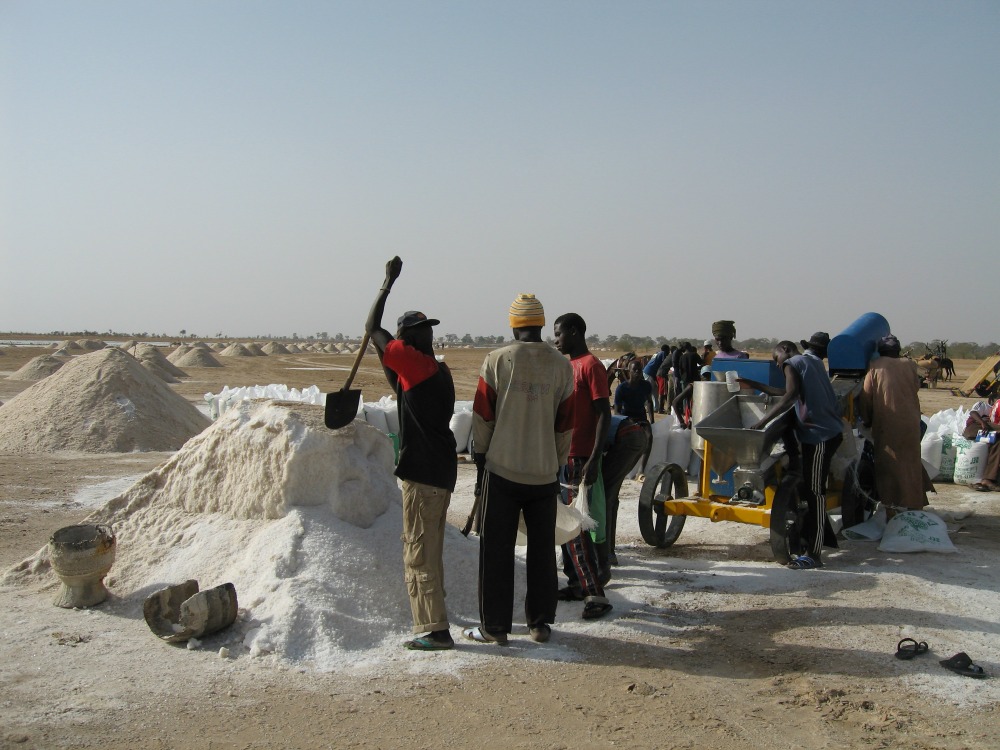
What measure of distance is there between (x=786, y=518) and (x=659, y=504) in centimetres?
106

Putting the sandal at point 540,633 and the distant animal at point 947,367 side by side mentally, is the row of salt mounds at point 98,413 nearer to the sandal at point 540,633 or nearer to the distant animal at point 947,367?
the sandal at point 540,633

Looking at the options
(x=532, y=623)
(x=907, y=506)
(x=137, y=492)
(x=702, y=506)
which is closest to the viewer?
(x=532, y=623)

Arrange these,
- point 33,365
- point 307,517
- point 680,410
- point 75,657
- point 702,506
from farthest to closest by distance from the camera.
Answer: point 33,365
point 680,410
point 702,506
point 307,517
point 75,657

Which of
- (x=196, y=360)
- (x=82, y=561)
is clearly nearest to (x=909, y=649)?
(x=82, y=561)

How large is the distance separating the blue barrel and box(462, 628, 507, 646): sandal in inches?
171

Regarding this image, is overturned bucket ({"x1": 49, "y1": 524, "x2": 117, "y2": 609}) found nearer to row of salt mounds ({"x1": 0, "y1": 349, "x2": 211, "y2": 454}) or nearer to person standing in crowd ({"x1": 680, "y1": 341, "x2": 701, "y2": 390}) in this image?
row of salt mounds ({"x1": 0, "y1": 349, "x2": 211, "y2": 454})

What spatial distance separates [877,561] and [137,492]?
17.6ft

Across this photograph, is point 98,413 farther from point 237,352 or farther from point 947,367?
point 237,352

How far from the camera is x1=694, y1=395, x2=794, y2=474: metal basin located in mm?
5977

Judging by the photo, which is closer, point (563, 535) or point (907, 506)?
point (563, 535)

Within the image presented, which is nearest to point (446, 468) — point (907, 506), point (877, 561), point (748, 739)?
point (748, 739)

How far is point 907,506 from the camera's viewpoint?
6.75 metres

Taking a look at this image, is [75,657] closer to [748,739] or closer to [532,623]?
[532,623]

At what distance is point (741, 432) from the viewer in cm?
602
